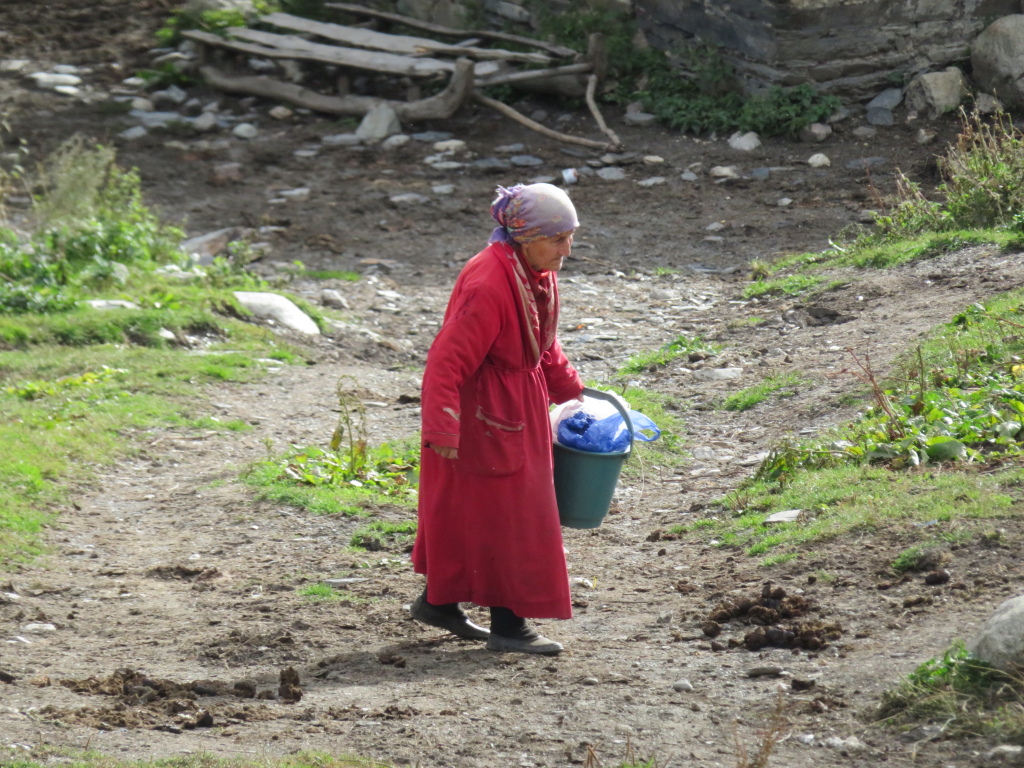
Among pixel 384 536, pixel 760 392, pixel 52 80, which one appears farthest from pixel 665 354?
pixel 52 80

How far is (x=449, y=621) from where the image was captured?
4.14m

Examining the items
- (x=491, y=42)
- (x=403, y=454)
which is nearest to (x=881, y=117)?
(x=491, y=42)

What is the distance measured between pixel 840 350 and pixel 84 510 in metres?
4.21

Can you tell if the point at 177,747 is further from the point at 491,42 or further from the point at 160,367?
the point at 491,42

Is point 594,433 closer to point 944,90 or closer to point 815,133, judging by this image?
point 815,133

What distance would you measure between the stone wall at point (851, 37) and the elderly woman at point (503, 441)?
349 inches

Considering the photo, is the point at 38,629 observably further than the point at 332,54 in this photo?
No

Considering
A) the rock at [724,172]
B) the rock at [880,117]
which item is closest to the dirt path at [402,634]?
the rock at [724,172]

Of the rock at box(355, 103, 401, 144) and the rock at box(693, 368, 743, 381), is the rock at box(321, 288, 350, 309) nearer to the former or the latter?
the rock at box(693, 368, 743, 381)

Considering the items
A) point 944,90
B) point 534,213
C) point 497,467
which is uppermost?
point 944,90

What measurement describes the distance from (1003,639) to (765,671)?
29.3 inches

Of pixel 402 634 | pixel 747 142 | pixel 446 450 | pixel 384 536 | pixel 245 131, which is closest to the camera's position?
pixel 446 450

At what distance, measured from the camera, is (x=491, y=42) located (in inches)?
558

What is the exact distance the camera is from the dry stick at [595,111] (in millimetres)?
12531
